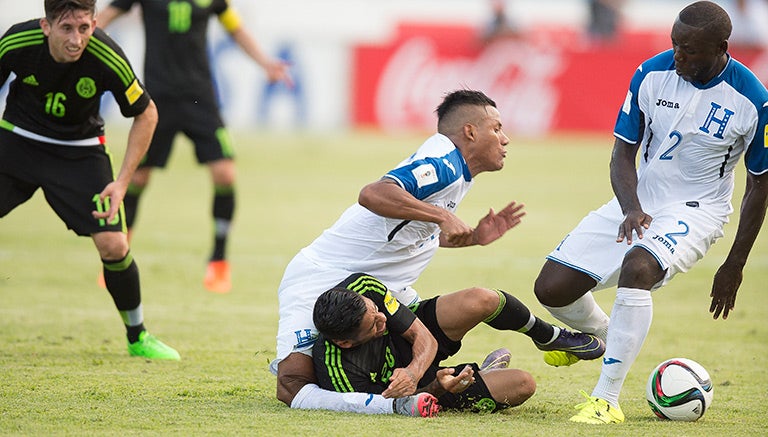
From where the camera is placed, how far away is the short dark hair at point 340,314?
5480 mm

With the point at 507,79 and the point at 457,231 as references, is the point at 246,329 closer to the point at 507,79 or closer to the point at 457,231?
the point at 457,231

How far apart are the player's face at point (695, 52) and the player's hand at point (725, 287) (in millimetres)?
1046

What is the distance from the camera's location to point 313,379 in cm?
588

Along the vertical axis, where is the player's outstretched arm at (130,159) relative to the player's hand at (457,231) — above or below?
below

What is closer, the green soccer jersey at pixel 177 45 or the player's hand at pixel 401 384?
the player's hand at pixel 401 384

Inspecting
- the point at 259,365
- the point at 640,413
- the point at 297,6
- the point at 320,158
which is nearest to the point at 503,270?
the point at 259,365

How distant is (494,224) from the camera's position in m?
5.54

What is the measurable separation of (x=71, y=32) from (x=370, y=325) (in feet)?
8.26

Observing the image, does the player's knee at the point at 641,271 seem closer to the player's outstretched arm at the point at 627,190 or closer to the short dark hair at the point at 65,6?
the player's outstretched arm at the point at 627,190

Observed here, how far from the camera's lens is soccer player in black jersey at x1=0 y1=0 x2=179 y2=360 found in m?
6.67

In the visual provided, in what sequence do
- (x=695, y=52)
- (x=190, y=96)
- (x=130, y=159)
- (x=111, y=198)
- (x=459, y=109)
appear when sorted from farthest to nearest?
1. (x=190, y=96)
2. (x=130, y=159)
3. (x=111, y=198)
4. (x=459, y=109)
5. (x=695, y=52)

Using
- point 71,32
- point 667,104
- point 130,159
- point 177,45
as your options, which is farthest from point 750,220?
point 177,45

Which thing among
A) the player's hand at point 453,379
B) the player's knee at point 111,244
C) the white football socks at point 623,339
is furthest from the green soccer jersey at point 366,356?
the player's knee at point 111,244

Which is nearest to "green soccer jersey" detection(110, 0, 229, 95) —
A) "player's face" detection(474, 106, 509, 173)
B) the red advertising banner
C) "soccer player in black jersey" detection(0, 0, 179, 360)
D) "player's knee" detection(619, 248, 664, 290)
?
"soccer player in black jersey" detection(0, 0, 179, 360)
